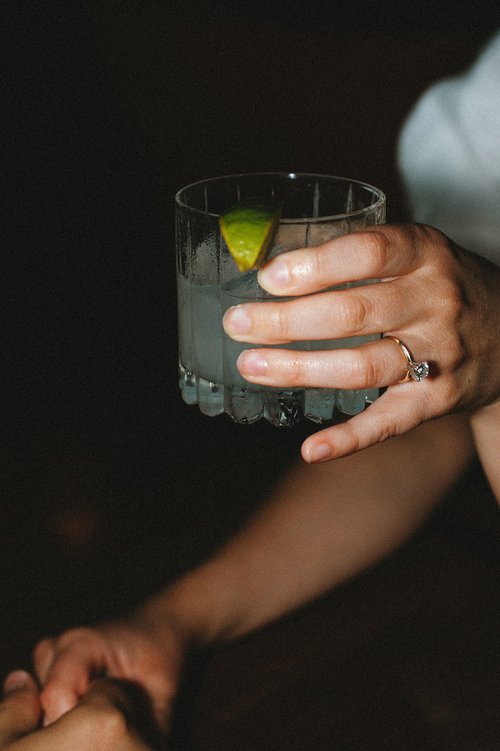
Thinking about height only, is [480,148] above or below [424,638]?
above

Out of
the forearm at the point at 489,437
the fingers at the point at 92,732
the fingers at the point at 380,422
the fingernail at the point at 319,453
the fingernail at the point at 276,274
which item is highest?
the fingernail at the point at 276,274

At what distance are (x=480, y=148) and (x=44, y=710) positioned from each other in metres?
1.33

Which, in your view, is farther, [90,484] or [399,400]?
[90,484]

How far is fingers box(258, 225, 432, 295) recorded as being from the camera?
2.31ft

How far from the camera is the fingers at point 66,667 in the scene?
979mm

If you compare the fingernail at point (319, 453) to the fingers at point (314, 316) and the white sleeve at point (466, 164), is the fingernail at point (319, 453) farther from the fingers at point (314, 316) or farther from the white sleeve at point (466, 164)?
the white sleeve at point (466, 164)

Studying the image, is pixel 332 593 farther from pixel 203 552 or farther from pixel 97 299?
pixel 97 299

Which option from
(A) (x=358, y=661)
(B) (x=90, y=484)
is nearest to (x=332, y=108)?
(B) (x=90, y=484)

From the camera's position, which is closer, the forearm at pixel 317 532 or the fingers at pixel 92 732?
the fingers at pixel 92 732

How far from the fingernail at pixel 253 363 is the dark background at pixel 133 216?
0.72 m

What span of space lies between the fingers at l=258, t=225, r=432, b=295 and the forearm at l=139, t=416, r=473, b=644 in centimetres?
65

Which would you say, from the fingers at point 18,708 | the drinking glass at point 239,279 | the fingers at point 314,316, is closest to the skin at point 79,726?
the fingers at point 18,708

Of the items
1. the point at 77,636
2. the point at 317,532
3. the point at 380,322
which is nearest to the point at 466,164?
the point at 317,532

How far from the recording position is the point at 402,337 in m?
0.81
